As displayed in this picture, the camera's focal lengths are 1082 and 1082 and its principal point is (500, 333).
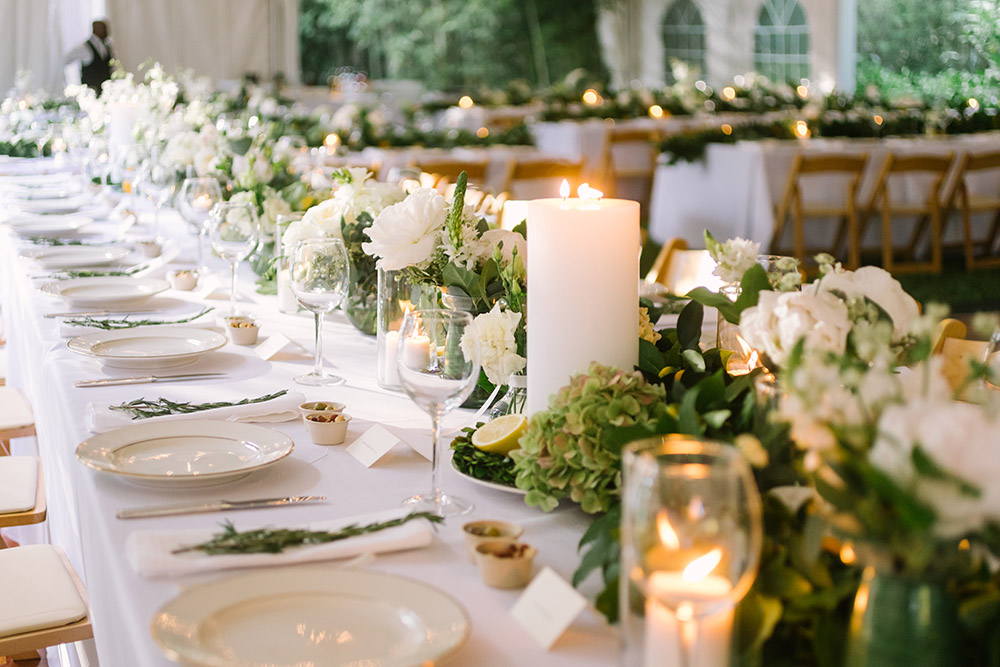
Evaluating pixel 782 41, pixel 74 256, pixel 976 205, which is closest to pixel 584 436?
pixel 74 256

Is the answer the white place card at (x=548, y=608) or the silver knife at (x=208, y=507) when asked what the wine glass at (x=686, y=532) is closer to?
the white place card at (x=548, y=608)

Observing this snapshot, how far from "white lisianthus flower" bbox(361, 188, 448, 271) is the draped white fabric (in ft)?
41.0

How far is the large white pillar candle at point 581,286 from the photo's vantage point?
1.25 metres

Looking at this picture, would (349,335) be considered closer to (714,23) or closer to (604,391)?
(604,391)

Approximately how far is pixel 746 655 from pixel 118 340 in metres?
1.50

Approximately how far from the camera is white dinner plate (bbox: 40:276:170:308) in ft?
7.84

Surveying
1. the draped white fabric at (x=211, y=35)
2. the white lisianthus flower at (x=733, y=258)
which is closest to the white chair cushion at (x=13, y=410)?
the white lisianthus flower at (x=733, y=258)

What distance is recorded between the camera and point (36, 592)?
68.4 inches

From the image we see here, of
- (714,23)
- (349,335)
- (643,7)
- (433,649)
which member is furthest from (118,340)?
(643,7)

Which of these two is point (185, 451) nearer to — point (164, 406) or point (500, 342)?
point (164, 406)

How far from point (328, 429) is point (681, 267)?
1892 mm

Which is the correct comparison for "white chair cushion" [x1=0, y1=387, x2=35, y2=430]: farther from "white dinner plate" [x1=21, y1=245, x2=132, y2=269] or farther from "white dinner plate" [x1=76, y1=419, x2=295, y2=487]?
"white dinner plate" [x1=76, y1=419, x2=295, y2=487]

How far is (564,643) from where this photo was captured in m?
0.96

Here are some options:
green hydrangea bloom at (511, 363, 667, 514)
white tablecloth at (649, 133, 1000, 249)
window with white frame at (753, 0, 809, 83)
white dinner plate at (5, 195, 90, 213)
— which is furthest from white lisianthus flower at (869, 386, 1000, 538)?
window with white frame at (753, 0, 809, 83)
